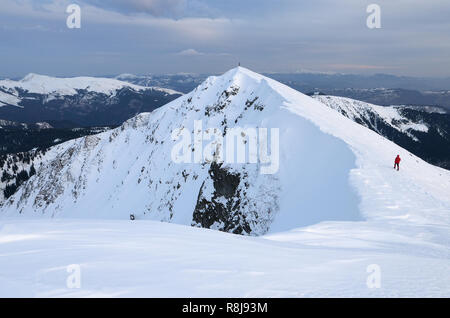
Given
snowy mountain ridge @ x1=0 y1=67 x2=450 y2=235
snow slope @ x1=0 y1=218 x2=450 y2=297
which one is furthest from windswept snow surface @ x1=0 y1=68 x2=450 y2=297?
snowy mountain ridge @ x1=0 y1=67 x2=450 y2=235

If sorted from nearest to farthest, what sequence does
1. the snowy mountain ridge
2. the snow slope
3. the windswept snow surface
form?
the snow slope < the windswept snow surface < the snowy mountain ridge

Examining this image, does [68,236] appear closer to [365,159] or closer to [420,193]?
[420,193]

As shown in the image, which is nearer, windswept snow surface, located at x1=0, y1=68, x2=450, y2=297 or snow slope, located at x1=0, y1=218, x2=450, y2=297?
snow slope, located at x1=0, y1=218, x2=450, y2=297

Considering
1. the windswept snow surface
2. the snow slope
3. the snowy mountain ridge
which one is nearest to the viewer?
the snow slope

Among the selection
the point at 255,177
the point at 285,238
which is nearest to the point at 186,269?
the point at 285,238

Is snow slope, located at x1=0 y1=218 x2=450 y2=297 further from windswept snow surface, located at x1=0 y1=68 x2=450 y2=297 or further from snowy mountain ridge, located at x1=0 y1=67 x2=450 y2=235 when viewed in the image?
snowy mountain ridge, located at x1=0 y1=67 x2=450 y2=235

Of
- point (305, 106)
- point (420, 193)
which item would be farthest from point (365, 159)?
point (305, 106)

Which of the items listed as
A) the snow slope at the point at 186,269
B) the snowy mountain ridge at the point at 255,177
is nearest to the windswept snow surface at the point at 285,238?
the snow slope at the point at 186,269
